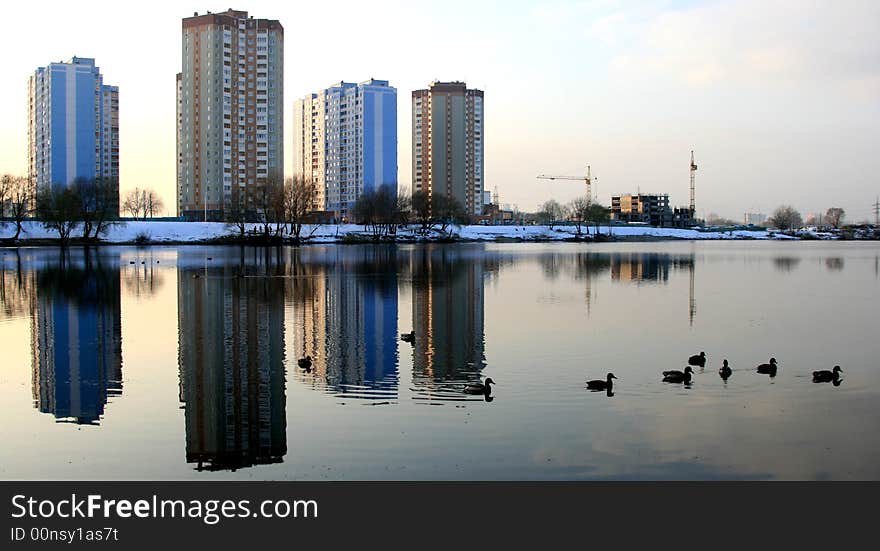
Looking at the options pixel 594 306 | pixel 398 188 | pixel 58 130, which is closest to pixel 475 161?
pixel 398 188

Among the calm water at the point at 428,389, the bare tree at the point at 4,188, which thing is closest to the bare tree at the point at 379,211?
the bare tree at the point at 4,188

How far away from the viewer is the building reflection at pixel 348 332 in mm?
16781

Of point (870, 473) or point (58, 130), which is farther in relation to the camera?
point (58, 130)

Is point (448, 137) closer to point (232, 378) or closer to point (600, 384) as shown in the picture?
point (232, 378)

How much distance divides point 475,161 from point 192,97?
81.6 metres

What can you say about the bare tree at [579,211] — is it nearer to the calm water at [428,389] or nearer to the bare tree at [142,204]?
the bare tree at [142,204]

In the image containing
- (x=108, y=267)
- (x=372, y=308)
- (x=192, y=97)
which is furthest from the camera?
(x=192, y=97)

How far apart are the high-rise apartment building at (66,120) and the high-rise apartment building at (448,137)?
2942 inches

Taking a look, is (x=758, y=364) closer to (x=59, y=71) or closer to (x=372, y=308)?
(x=372, y=308)

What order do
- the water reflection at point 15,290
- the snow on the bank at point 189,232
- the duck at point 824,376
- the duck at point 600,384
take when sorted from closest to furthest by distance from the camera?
the duck at point 600,384
the duck at point 824,376
the water reflection at point 15,290
the snow on the bank at point 189,232

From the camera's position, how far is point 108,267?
55.5 m

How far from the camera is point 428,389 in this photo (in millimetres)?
15953
